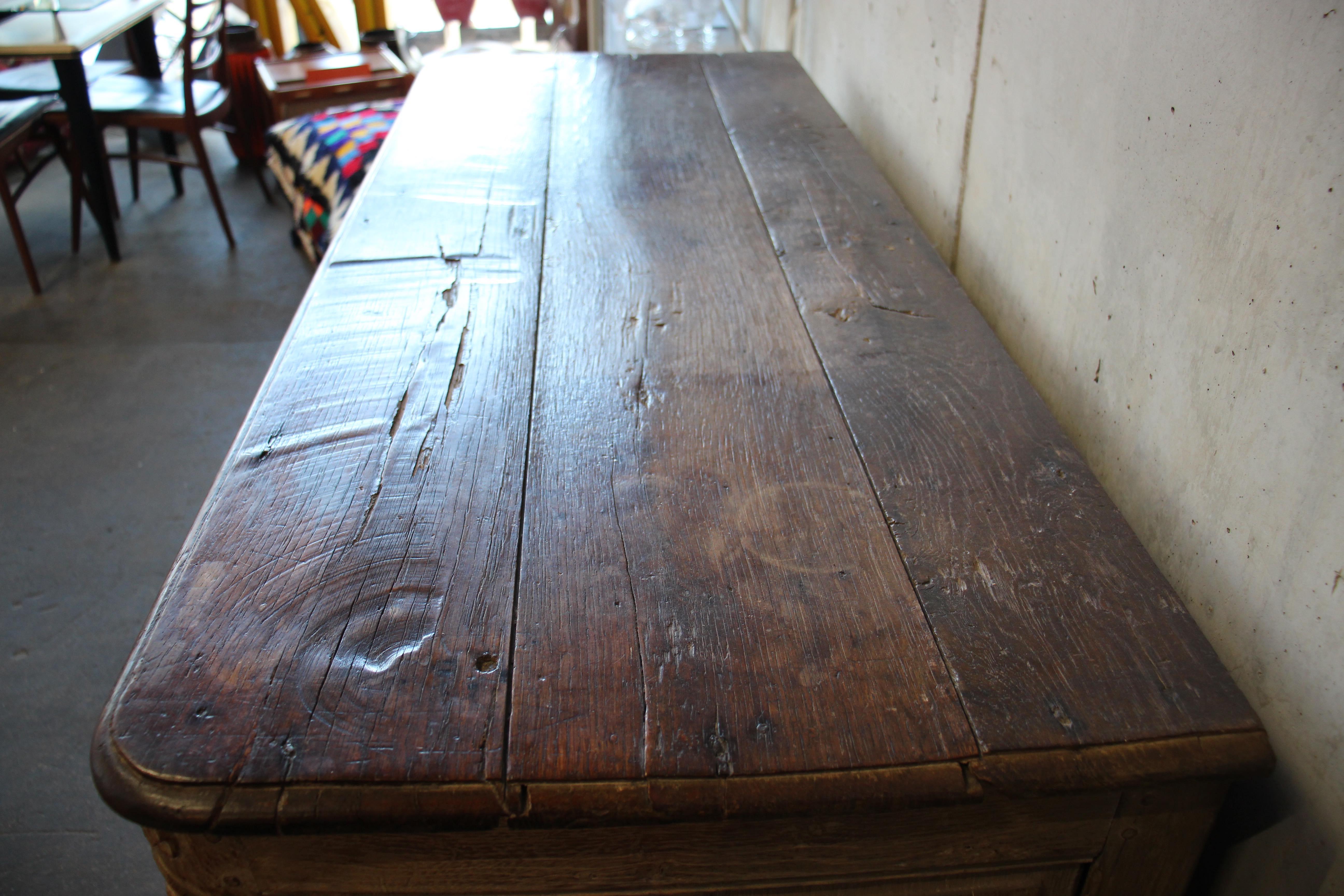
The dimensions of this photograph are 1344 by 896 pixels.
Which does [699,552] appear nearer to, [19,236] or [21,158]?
[19,236]

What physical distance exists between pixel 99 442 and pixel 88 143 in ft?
4.11

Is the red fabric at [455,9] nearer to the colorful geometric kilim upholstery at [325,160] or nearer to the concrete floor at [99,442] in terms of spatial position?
the concrete floor at [99,442]

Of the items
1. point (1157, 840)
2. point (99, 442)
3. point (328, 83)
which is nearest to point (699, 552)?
point (1157, 840)

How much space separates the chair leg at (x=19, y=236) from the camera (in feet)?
9.13

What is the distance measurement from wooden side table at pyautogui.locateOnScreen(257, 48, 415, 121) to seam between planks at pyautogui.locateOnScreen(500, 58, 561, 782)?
93.7 inches

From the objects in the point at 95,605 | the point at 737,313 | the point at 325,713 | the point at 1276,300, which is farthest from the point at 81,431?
the point at 1276,300

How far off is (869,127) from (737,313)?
0.94m

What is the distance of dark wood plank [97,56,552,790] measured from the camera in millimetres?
657

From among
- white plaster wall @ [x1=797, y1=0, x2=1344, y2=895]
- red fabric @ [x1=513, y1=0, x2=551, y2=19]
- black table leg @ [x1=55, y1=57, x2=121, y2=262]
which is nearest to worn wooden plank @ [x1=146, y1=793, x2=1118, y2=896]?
white plaster wall @ [x1=797, y1=0, x2=1344, y2=895]

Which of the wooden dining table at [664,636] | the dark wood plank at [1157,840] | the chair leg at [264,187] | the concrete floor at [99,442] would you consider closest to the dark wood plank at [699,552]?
the wooden dining table at [664,636]

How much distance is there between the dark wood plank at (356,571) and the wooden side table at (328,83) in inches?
110

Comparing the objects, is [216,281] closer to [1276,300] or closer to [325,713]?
[325,713]

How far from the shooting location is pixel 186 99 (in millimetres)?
3146

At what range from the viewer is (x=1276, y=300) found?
0.69 metres
